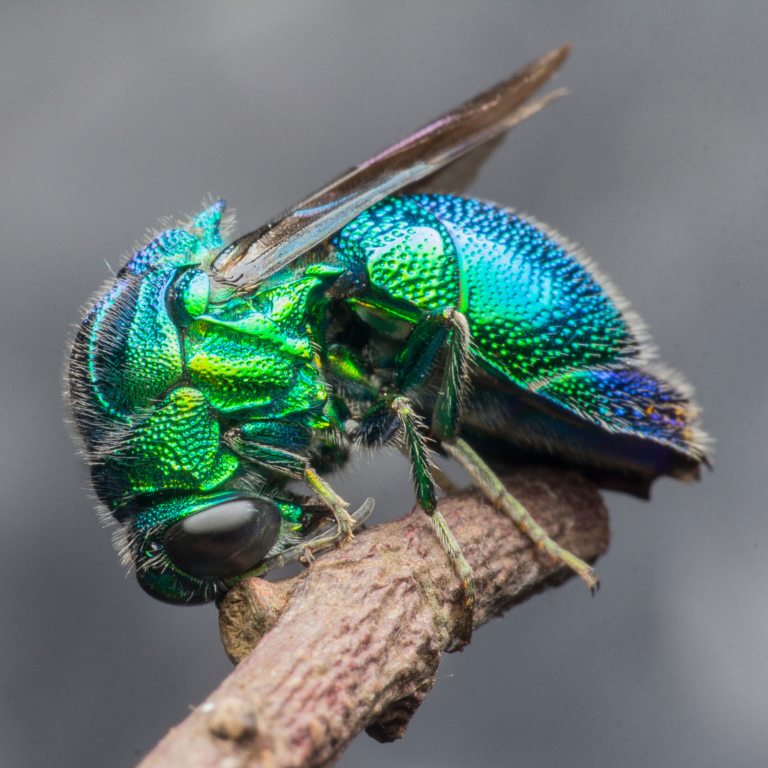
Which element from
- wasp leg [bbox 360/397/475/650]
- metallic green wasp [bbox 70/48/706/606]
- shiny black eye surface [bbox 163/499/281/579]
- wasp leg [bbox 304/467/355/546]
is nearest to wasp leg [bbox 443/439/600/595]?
metallic green wasp [bbox 70/48/706/606]

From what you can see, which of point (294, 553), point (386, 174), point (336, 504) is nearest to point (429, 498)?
point (336, 504)

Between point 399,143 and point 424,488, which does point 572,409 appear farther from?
point 399,143

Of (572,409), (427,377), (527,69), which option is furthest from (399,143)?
(572,409)

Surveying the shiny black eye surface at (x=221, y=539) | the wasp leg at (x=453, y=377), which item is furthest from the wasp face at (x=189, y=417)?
the wasp leg at (x=453, y=377)

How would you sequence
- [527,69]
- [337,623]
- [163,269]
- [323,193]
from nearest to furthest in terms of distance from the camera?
[337,623] < [163,269] < [323,193] < [527,69]

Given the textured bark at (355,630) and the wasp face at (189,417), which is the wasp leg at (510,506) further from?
the wasp face at (189,417)

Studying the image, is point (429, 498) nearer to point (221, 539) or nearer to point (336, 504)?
point (336, 504)

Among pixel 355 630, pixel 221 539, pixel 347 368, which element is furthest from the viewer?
pixel 347 368
